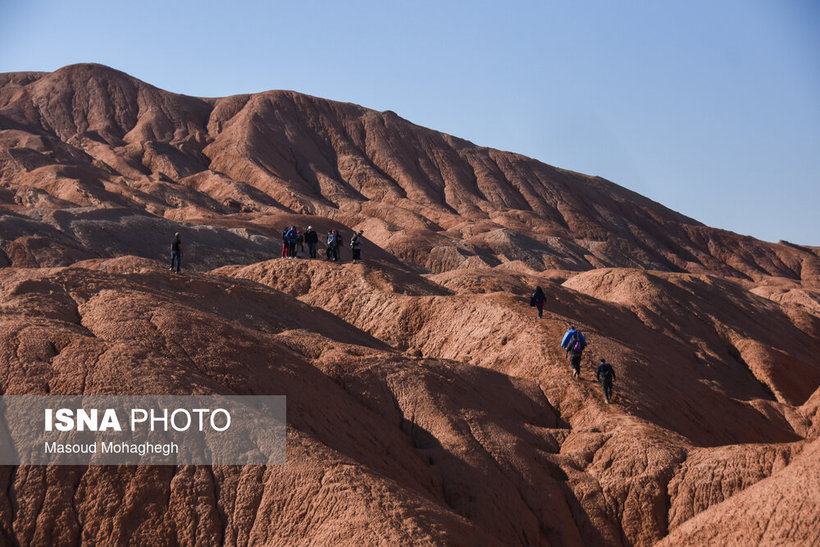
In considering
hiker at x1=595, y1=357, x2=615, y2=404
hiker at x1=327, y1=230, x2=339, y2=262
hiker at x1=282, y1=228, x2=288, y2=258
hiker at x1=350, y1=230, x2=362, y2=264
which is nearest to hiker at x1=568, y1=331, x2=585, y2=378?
hiker at x1=595, y1=357, x2=615, y2=404

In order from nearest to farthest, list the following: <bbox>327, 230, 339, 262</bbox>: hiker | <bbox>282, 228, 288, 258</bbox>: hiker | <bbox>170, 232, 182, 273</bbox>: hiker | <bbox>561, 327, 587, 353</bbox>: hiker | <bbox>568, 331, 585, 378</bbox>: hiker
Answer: <bbox>568, 331, 585, 378</bbox>: hiker, <bbox>561, 327, 587, 353</bbox>: hiker, <bbox>170, 232, 182, 273</bbox>: hiker, <bbox>327, 230, 339, 262</bbox>: hiker, <bbox>282, 228, 288, 258</bbox>: hiker

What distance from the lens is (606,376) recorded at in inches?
924

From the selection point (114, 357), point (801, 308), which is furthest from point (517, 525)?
point (801, 308)

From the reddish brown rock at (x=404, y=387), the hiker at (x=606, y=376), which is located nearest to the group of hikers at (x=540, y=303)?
the hiker at (x=606, y=376)

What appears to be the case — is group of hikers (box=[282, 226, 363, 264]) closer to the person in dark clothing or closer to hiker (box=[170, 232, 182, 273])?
hiker (box=[170, 232, 182, 273])

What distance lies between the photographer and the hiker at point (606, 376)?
2339 centimetres

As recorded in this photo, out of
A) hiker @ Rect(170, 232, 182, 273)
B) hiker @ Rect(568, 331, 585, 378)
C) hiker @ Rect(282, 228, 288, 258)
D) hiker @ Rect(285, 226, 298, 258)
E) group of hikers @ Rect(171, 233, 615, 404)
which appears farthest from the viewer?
hiker @ Rect(282, 228, 288, 258)

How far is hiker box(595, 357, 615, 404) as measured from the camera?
23.4 m

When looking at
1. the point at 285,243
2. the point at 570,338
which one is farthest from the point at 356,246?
the point at 570,338

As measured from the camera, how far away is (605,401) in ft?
78.1

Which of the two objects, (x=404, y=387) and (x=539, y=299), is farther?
(x=539, y=299)

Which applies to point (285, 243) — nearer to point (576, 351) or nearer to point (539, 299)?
point (539, 299)

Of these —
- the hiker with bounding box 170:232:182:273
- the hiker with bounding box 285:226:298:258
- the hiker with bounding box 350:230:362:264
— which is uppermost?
the hiker with bounding box 285:226:298:258

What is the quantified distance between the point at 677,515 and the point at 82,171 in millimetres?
62545
